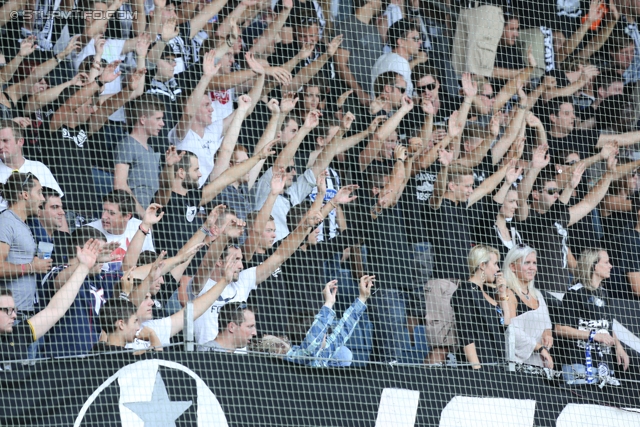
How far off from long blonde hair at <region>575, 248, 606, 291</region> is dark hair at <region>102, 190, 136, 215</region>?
305cm

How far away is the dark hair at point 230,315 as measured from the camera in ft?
20.5

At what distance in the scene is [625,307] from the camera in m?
7.50

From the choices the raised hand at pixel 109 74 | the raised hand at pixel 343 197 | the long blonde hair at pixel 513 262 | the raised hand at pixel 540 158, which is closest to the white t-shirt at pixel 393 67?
the raised hand at pixel 540 158

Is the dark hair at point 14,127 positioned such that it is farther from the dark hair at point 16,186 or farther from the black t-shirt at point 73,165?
the dark hair at point 16,186

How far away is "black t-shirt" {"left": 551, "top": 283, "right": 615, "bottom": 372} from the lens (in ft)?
23.3

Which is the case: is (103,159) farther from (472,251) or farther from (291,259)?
(472,251)

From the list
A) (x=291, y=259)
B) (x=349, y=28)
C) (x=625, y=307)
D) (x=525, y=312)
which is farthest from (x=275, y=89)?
(x=625, y=307)

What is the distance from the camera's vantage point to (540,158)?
7961 mm

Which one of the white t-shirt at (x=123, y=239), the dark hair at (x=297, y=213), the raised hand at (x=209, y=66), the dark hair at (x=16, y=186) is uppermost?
the raised hand at (x=209, y=66)

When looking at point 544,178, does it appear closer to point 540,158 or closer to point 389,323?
point 540,158

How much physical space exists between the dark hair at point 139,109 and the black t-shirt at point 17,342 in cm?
156

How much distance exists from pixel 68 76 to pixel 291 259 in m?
1.78

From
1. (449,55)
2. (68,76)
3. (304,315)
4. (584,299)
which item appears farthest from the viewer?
(449,55)

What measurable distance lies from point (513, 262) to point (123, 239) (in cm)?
254
